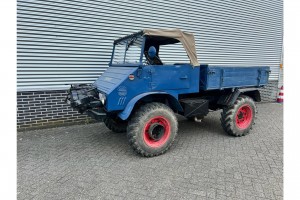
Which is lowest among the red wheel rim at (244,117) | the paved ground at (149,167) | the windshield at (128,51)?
the paved ground at (149,167)

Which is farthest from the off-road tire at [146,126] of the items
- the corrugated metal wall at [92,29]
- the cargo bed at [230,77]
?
the corrugated metal wall at [92,29]

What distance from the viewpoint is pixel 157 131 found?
12.6 feet

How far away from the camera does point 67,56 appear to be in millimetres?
5254

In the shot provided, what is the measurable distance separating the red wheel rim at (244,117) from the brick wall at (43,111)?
4.28 m

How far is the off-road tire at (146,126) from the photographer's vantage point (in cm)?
343

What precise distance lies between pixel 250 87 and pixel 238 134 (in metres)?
1.28

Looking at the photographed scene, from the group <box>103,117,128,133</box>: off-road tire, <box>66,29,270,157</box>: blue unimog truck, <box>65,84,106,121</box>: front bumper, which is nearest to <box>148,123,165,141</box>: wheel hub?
<box>66,29,270,157</box>: blue unimog truck

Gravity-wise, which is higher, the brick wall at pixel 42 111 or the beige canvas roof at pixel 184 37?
the beige canvas roof at pixel 184 37

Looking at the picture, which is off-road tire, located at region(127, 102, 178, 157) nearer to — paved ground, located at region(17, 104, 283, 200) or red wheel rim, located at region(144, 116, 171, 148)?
red wheel rim, located at region(144, 116, 171, 148)

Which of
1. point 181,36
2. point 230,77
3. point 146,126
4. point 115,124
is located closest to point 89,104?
point 146,126

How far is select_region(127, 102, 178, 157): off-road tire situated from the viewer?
343 cm

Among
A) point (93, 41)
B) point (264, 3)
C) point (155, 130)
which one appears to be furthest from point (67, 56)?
point (264, 3)

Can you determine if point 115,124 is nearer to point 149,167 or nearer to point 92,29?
point 149,167

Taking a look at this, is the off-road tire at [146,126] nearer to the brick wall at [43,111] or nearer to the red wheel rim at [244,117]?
the red wheel rim at [244,117]
